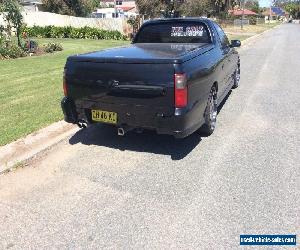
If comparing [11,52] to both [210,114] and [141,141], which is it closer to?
[141,141]

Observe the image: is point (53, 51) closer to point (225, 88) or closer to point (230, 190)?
point (225, 88)

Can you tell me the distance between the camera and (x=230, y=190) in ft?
13.6

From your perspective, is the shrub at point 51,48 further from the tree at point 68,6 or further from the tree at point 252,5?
the tree at point 252,5

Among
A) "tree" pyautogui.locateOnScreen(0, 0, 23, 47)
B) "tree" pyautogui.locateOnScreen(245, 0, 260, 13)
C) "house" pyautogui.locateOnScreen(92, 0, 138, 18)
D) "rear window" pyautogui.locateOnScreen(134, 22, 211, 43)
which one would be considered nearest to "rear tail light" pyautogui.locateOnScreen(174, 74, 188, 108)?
"rear window" pyautogui.locateOnScreen(134, 22, 211, 43)

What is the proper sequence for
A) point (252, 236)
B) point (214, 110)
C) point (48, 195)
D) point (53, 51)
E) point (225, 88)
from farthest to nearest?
point (53, 51) < point (225, 88) < point (214, 110) < point (48, 195) < point (252, 236)

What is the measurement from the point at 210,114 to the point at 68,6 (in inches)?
1762

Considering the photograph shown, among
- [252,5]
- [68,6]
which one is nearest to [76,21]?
[68,6]

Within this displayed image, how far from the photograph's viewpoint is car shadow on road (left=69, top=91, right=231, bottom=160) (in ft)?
17.5

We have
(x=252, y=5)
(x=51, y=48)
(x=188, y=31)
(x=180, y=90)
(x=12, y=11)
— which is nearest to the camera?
(x=180, y=90)

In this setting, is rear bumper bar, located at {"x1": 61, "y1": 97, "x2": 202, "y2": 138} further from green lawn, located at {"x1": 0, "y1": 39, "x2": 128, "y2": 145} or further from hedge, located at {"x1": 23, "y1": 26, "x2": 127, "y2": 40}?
hedge, located at {"x1": 23, "y1": 26, "x2": 127, "y2": 40}

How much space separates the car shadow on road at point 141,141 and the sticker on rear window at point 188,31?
1.94 m

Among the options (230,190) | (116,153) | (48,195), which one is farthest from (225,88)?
(48,195)

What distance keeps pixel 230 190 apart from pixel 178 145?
150 centimetres

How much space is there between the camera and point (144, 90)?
456cm
